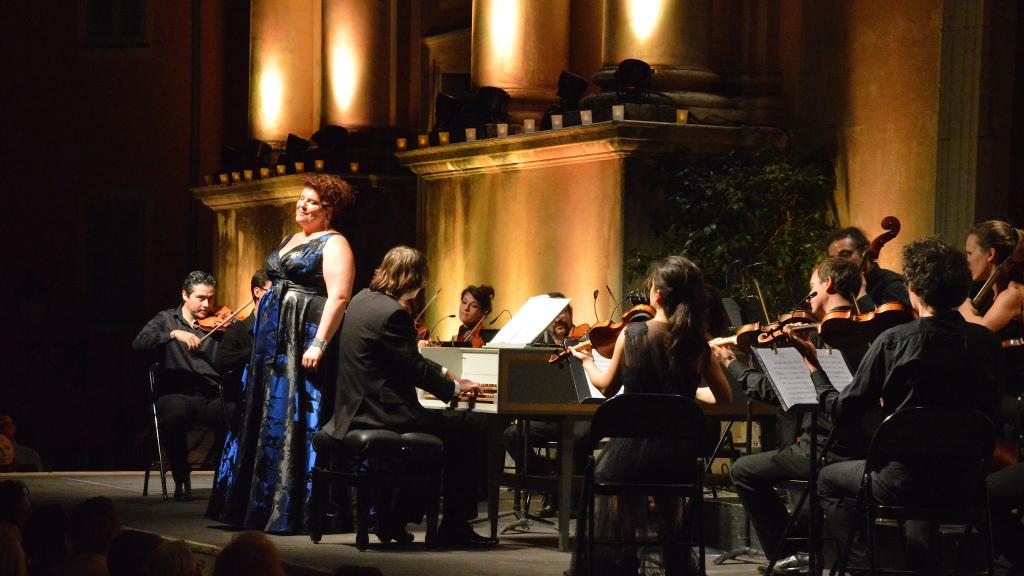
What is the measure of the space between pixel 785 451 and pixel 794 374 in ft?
1.62

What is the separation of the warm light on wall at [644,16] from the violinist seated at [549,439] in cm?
208

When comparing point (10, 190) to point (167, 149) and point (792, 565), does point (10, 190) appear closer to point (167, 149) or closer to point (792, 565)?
point (167, 149)

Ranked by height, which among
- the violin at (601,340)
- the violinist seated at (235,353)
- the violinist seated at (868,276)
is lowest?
the violinist seated at (235,353)

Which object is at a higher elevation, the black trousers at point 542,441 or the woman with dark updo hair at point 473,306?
the woman with dark updo hair at point 473,306

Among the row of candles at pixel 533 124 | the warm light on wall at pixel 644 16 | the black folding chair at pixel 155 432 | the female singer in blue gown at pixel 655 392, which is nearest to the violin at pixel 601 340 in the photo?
the female singer in blue gown at pixel 655 392

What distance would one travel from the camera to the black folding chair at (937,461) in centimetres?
580

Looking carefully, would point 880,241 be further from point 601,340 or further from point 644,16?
point 644,16

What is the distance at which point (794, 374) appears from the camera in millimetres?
6492

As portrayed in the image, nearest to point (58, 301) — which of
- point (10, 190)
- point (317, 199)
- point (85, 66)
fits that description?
point (10, 190)

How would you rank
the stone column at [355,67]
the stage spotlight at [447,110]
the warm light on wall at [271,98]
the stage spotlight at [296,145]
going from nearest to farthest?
the stage spotlight at [447,110] → the stage spotlight at [296,145] → the stone column at [355,67] → the warm light on wall at [271,98]

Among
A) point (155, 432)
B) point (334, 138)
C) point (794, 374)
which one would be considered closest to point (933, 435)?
point (794, 374)

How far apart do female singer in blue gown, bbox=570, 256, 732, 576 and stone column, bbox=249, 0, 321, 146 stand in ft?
38.6

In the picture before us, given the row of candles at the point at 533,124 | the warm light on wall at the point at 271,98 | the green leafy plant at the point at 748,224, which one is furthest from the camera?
the warm light on wall at the point at 271,98

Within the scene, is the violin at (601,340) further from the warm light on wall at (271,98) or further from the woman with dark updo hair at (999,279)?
the warm light on wall at (271,98)
